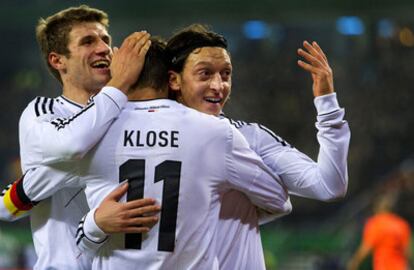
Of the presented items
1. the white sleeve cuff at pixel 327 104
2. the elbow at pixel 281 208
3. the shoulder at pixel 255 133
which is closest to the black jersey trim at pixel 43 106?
the shoulder at pixel 255 133

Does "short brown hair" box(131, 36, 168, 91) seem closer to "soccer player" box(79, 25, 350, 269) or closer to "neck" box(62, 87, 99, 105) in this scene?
"soccer player" box(79, 25, 350, 269)

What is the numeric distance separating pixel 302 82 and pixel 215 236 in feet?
47.0

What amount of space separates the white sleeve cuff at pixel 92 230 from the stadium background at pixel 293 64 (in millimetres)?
12125

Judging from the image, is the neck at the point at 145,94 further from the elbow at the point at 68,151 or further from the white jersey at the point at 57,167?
→ the elbow at the point at 68,151

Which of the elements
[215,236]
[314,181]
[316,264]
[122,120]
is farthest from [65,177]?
[316,264]

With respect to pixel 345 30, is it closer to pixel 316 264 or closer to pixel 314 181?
pixel 316 264

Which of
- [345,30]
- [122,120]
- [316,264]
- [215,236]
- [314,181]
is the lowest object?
[316,264]

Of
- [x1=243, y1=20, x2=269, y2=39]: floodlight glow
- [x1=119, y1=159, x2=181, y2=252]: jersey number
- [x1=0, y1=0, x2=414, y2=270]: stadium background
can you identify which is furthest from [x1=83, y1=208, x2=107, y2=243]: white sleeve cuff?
[x1=243, y1=20, x2=269, y2=39]: floodlight glow

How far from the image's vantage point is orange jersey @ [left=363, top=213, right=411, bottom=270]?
385 inches

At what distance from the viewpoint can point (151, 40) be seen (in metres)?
3.28

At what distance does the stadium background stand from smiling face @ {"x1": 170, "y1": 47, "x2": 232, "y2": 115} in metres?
12.0

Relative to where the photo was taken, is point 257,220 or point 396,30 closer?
point 257,220

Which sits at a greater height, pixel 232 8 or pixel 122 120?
pixel 232 8

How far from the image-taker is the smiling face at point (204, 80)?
3238 millimetres
